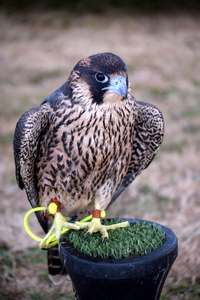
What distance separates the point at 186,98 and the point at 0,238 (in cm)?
512

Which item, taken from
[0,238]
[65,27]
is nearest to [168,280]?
[0,238]

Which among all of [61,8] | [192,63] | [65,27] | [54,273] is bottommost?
[54,273]

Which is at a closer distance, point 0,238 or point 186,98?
point 0,238

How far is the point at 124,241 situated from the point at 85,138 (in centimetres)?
60

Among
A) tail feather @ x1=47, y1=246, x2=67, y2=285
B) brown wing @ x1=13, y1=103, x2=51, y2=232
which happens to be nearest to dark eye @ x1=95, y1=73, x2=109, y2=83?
brown wing @ x1=13, y1=103, x2=51, y2=232

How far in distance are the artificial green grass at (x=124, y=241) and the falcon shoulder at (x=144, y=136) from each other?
538 millimetres

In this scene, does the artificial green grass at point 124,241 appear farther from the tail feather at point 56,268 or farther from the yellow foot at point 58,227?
the tail feather at point 56,268

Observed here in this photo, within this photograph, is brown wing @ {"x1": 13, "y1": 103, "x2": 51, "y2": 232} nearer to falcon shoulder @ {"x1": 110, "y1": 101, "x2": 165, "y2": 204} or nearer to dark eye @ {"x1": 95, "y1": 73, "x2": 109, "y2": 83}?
dark eye @ {"x1": 95, "y1": 73, "x2": 109, "y2": 83}

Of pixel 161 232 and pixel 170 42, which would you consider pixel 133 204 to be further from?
pixel 170 42

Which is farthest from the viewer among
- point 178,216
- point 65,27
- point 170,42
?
point 65,27

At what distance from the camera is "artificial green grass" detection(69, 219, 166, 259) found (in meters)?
1.89

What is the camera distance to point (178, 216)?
384 centimetres

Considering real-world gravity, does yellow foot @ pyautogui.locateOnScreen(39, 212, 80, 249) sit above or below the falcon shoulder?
below

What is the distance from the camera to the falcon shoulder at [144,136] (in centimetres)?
239
